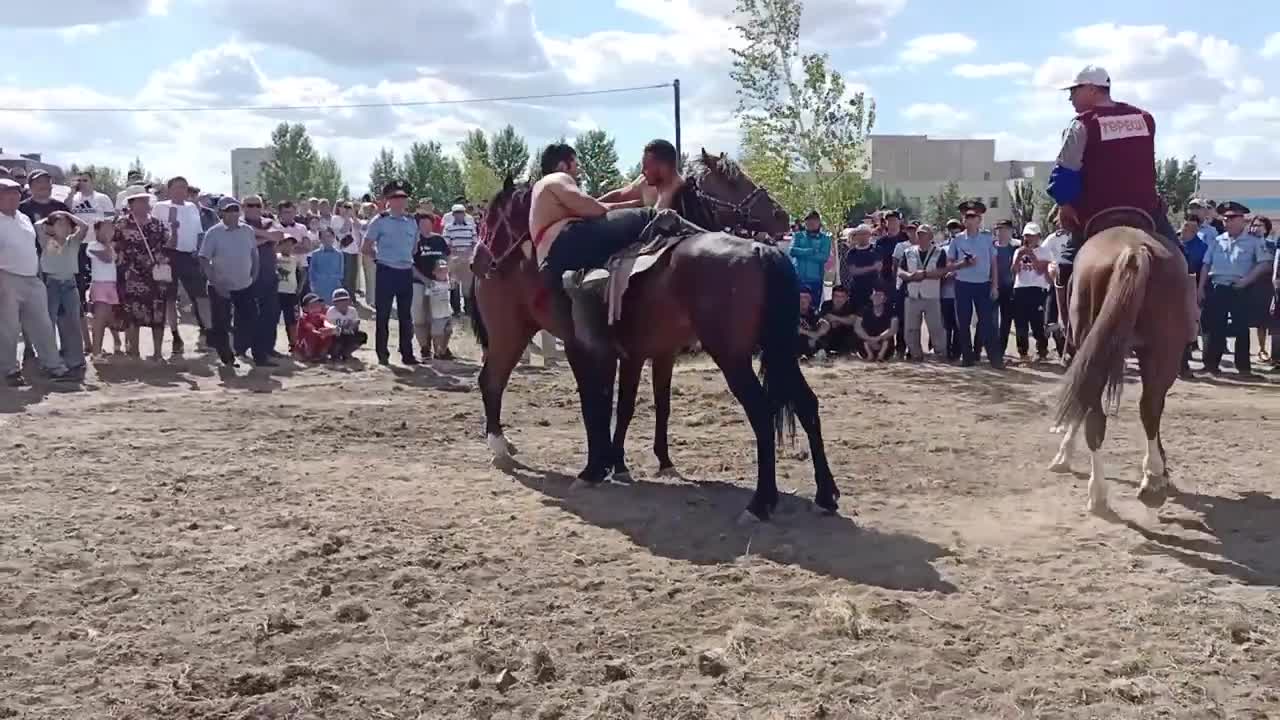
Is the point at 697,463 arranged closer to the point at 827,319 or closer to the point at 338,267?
the point at 827,319

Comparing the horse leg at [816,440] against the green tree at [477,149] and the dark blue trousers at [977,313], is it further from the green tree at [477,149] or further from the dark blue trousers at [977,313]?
the green tree at [477,149]

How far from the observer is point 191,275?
538 inches

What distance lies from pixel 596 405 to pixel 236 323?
820 centimetres

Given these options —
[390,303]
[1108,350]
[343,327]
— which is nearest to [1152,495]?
[1108,350]

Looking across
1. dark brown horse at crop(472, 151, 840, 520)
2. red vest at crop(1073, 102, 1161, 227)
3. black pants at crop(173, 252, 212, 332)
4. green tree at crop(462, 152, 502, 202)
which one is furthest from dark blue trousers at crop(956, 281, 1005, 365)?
green tree at crop(462, 152, 502, 202)

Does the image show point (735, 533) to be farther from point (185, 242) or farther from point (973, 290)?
point (185, 242)

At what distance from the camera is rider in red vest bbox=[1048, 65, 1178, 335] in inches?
288

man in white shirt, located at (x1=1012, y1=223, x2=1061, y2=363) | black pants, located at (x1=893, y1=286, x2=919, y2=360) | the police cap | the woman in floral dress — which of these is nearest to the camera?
the woman in floral dress

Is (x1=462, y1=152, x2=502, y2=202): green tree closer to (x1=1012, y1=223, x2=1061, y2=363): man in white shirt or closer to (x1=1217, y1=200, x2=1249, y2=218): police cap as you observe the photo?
(x1=1012, y1=223, x2=1061, y2=363): man in white shirt

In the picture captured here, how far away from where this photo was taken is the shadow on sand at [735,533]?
5.51 meters

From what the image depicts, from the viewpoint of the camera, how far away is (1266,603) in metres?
4.88

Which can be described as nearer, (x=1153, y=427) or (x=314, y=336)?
(x=1153, y=427)

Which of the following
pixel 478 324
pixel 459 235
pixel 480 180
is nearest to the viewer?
pixel 478 324

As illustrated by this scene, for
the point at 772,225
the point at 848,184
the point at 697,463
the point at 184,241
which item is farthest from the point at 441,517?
the point at 848,184
